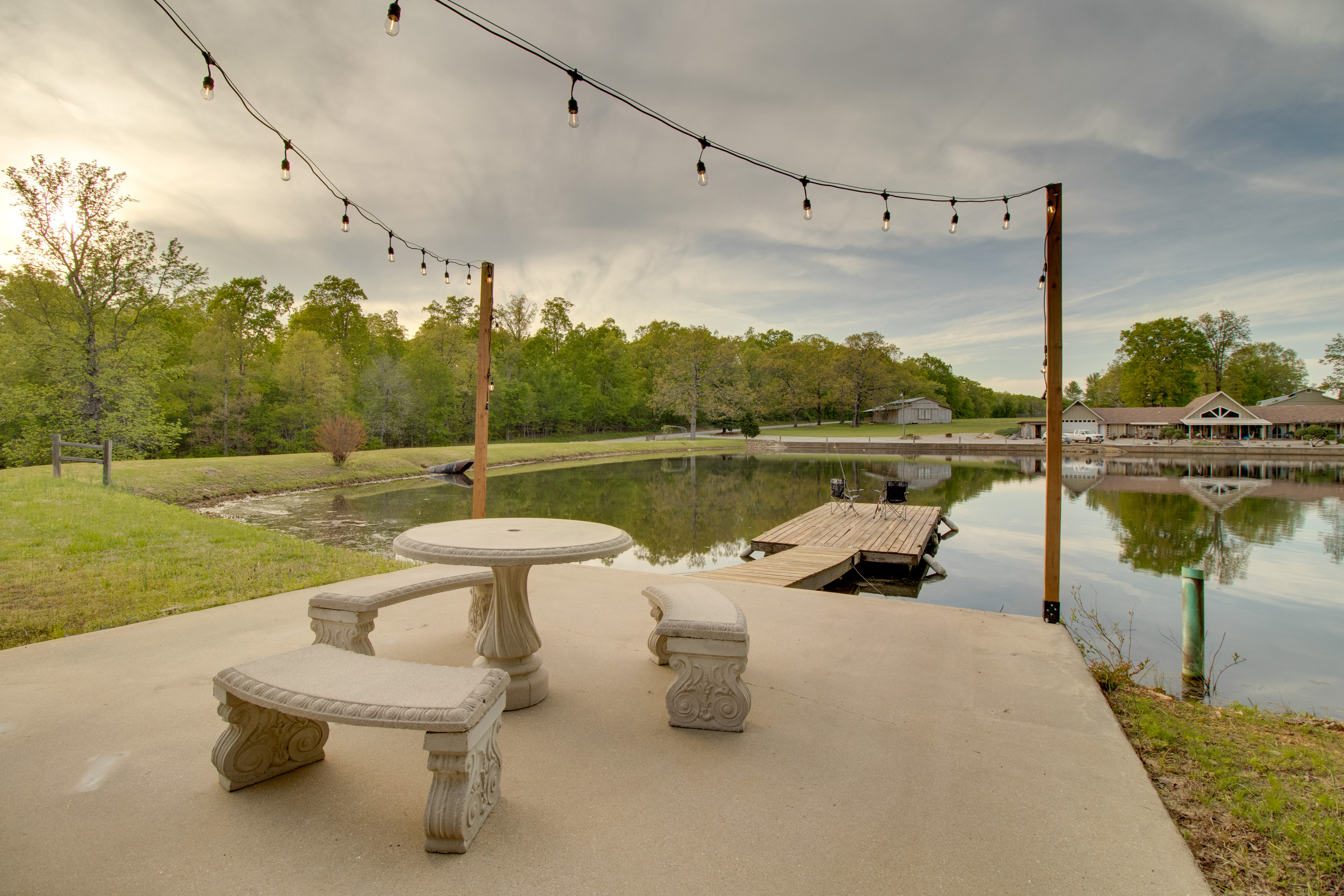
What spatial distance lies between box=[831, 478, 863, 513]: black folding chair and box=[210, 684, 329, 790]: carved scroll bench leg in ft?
37.4

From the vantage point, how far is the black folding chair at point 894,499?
1250 cm

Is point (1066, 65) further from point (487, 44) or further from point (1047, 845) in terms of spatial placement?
point (1047, 845)

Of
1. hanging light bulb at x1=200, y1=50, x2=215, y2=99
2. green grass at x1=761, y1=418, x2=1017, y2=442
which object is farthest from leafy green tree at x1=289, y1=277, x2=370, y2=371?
hanging light bulb at x1=200, y1=50, x2=215, y2=99

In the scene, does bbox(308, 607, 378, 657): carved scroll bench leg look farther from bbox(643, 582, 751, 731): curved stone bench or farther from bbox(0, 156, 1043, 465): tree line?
bbox(0, 156, 1043, 465): tree line

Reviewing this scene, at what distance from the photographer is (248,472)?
53.4ft

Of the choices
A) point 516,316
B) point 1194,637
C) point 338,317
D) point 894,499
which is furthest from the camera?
point 516,316

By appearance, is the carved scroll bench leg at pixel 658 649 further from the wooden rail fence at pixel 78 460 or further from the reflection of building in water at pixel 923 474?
the reflection of building in water at pixel 923 474

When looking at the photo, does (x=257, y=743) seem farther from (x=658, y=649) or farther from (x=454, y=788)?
(x=658, y=649)

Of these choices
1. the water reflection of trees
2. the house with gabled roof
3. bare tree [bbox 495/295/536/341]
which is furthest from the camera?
bare tree [bbox 495/295/536/341]

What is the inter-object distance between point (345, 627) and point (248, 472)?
17177 millimetres

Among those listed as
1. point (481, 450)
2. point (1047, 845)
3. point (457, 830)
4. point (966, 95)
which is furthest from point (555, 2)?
point (966, 95)

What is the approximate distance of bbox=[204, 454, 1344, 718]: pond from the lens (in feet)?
21.1

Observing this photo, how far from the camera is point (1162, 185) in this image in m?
22.4

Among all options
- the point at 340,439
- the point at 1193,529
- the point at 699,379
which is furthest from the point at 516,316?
the point at 1193,529
